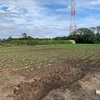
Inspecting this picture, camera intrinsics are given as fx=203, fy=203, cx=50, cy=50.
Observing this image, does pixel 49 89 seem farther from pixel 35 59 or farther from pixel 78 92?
pixel 35 59

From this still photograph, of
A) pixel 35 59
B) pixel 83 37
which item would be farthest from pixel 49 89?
pixel 83 37

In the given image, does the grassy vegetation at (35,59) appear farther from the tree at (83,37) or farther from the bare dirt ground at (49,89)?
the tree at (83,37)

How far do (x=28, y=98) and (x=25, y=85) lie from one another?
1.22m

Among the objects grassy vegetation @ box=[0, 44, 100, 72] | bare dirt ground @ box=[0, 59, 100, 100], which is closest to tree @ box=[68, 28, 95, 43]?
grassy vegetation @ box=[0, 44, 100, 72]

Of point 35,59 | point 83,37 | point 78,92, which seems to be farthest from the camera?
point 83,37

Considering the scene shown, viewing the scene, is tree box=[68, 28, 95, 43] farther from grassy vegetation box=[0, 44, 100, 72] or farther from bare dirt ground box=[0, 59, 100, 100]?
bare dirt ground box=[0, 59, 100, 100]

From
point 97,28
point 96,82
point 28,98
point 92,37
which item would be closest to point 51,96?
point 28,98

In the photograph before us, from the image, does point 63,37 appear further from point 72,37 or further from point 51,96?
point 51,96

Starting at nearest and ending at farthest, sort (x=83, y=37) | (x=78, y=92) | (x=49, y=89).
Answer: (x=78, y=92) < (x=49, y=89) < (x=83, y=37)

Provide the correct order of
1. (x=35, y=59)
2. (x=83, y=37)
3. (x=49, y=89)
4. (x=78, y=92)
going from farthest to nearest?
1. (x=83, y=37)
2. (x=35, y=59)
3. (x=49, y=89)
4. (x=78, y=92)

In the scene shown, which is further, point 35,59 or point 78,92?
point 35,59

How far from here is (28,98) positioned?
5.73 metres

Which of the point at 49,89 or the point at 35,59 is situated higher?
the point at 49,89

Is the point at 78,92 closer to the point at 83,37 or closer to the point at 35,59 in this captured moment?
the point at 35,59
